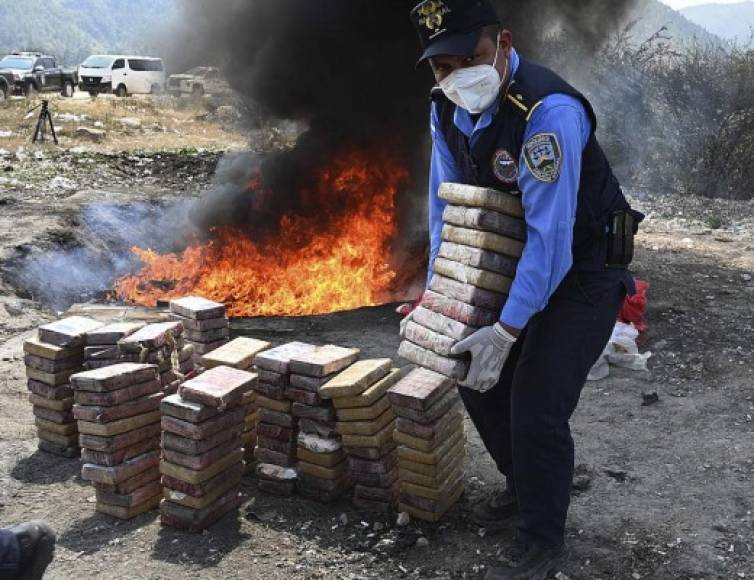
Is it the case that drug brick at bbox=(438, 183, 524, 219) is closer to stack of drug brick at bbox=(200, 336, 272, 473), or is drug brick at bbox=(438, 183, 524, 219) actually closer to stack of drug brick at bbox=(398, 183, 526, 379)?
stack of drug brick at bbox=(398, 183, 526, 379)

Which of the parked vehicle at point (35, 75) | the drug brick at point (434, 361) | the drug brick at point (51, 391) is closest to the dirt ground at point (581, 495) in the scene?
the drug brick at point (51, 391)

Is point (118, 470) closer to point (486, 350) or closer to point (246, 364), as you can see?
point (246, 364)

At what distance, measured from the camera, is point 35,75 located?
25.7m

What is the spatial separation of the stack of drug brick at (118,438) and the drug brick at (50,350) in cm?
57

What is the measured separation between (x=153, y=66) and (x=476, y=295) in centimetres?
2893

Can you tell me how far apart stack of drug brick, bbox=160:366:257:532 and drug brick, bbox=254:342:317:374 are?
0.19 meters

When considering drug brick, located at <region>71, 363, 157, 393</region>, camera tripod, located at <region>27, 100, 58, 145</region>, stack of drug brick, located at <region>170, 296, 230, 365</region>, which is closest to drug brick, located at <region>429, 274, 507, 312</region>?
drug brick, located at <region>71, 363, 157, 393</region>

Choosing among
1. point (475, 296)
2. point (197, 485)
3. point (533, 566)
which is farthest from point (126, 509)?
point (475, 296)

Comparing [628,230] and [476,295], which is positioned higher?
[628,230]

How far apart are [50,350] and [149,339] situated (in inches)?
26.6

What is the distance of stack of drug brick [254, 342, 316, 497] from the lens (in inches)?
151

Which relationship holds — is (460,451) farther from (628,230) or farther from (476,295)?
(628,230)

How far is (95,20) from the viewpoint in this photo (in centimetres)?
14050

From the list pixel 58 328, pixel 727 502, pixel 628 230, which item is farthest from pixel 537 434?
pixel 58 328
